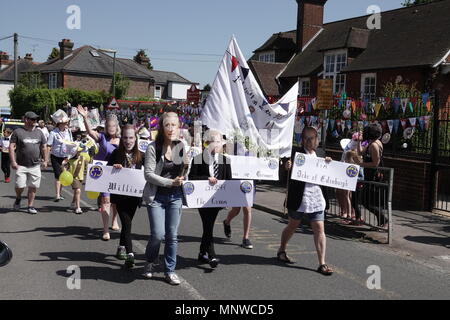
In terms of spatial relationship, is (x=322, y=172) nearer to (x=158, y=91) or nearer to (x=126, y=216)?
(x=126, y=216)

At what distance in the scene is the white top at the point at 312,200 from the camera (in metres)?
5.91

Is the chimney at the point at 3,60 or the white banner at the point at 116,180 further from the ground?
the chimney at the point at 3,60

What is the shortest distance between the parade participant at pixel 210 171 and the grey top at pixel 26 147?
15.4ft

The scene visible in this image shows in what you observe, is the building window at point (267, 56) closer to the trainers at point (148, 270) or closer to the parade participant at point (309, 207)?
the parade participant at point (309, 207)

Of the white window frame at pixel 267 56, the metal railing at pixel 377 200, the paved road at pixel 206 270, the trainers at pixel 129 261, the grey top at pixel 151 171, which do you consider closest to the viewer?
the paved road at pixel 206 270

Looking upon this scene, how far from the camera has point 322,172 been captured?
21.4 feet

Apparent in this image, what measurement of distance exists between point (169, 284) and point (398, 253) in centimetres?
378

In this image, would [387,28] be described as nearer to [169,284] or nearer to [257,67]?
[257,67]

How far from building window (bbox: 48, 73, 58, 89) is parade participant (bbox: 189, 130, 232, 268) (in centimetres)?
5496

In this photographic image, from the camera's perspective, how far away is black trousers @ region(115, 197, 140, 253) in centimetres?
612

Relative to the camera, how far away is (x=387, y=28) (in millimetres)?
28031

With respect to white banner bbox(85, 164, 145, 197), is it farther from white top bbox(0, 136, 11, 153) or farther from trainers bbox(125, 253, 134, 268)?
white top bbox(0, 136, 11, 153)

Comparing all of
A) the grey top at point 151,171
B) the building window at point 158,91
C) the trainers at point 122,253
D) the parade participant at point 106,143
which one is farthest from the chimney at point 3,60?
the grey top at point 151,171

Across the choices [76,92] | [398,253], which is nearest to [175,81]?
[76,92]
